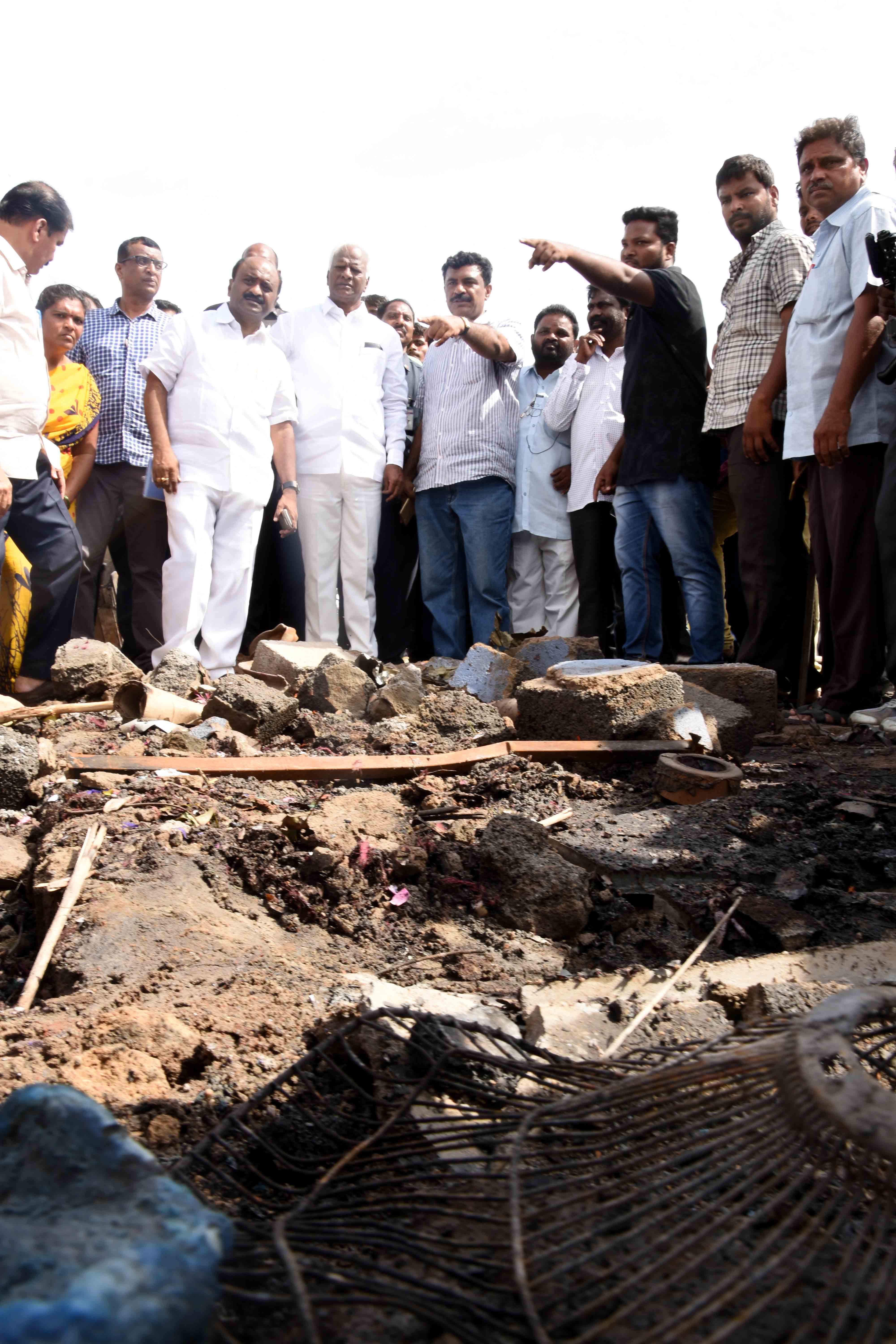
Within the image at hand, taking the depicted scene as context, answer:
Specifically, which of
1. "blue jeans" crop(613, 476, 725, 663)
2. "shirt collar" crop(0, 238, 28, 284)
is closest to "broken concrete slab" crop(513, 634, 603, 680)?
"blue jeans" crop(613, 476, 725, 663)

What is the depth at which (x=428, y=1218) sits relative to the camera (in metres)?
1.27

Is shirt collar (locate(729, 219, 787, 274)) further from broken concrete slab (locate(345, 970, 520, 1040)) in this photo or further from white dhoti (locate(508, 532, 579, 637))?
broken concrete slab (locate(345, 970, 520, 1040))

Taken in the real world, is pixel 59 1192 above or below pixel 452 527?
below

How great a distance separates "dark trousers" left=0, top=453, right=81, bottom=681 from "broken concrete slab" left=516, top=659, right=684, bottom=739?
2.30m

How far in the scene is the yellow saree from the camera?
15.5ft

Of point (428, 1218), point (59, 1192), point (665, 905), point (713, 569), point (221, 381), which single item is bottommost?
point (665, 905)

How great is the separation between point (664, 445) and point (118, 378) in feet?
10.4

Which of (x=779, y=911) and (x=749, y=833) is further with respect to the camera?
(x=749, y=833)

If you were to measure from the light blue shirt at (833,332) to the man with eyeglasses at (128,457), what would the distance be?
11.5 ft

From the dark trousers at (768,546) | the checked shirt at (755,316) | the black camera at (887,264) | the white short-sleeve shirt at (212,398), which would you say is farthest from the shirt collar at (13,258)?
the black camera at (887,264)

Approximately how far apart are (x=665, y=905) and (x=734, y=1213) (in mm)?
1605

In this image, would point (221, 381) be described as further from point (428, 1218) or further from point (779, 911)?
point (428, 1218)

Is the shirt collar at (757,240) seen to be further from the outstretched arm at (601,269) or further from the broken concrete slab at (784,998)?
the broken concrete slab at (784,998)

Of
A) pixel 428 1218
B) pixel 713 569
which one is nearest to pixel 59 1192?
pixel 428 1218
